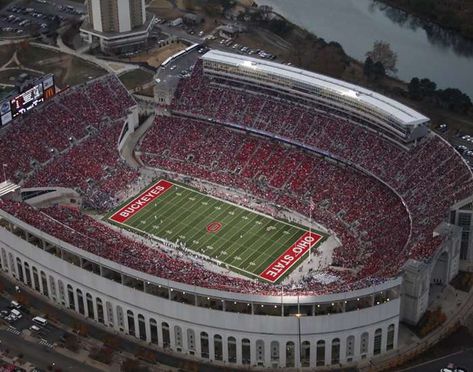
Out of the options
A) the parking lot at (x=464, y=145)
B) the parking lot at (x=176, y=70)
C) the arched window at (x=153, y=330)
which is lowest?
the arched window at (x=153, y=330)

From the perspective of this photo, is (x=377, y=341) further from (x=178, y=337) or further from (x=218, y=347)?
(x=178, y=337)

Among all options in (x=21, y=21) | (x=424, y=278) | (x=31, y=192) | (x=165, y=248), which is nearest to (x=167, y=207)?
(x=165, y=248)

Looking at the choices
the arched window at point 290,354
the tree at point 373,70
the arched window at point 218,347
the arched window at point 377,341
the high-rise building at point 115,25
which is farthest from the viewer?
the tree at point 373,70

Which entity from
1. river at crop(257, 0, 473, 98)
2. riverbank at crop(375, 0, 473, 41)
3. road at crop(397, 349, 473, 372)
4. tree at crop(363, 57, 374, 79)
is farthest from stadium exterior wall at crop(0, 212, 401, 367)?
riverbank at crop(375, 0, 473, 41)

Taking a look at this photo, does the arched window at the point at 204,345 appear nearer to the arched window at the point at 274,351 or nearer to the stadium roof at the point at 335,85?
the arched window at the point at 274,351

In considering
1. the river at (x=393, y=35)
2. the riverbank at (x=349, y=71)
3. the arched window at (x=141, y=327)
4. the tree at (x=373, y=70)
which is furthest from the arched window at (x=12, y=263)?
the river at (x=393, y=35)
